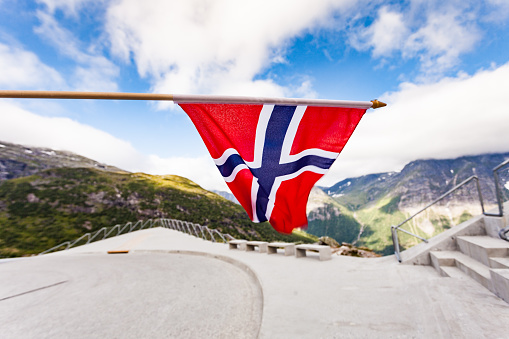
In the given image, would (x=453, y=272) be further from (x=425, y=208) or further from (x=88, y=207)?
(x=88, y=207)

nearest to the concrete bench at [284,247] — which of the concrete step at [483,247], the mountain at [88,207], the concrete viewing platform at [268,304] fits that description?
the concrete viewing platform at [268,304]

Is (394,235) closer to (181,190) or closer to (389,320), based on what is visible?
(389,320)

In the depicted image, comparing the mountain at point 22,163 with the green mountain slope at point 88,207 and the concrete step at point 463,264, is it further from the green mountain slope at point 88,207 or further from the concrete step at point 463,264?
the concrete step at point 463,264

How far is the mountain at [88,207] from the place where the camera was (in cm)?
7094

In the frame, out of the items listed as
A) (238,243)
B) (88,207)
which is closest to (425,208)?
(238,243)

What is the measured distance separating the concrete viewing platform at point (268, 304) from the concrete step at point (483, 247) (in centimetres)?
80

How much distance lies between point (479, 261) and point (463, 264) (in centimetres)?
35

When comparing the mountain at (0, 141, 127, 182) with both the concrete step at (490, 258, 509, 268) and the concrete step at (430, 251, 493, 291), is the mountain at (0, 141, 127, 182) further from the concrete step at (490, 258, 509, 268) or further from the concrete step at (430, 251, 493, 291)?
the concrete step at (490, 258, 509, 268)

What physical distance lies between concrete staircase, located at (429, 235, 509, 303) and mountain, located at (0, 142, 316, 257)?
83566 millimetres

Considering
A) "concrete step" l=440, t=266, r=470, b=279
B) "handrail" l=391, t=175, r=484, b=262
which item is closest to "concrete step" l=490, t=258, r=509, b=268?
"concrete step" l=440, t=266, r=470, b=279

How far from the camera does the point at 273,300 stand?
16.5 feet

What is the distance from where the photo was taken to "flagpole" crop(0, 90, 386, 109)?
2.20m

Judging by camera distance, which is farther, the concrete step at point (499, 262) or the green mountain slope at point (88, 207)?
the green mountain slope at point (88, 207)

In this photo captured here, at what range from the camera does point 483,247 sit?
5121mm
